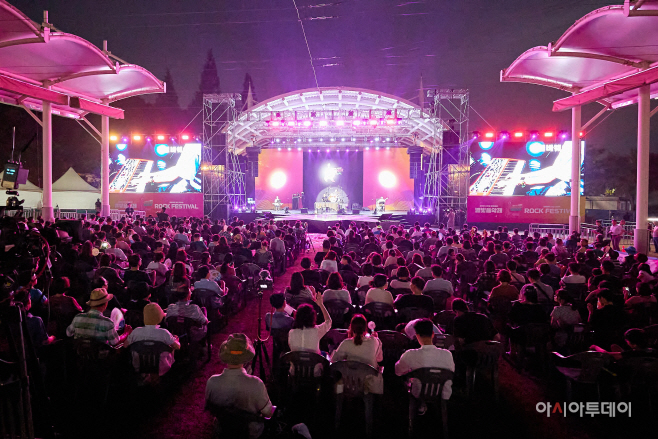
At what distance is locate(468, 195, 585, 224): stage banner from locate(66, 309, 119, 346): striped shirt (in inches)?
794

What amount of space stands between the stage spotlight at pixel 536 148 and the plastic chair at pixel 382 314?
19.5 meters

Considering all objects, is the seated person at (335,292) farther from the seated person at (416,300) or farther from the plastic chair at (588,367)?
the plastic chair at (588,367)

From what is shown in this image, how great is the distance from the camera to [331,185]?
28.6 metres

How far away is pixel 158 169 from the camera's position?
22719mm

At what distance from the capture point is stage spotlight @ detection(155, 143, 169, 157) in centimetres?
2256

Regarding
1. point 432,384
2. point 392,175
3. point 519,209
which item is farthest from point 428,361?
point 392,175

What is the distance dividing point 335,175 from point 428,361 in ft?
84.6

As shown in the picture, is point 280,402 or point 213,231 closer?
point 280,402

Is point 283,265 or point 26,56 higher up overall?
point 26,56

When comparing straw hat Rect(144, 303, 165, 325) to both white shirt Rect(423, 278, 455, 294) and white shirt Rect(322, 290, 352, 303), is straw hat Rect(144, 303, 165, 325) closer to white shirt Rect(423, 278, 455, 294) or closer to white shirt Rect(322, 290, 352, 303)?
white shirt Rect(322, 290, 352, 303)

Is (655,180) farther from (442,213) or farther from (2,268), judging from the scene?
(2,268)

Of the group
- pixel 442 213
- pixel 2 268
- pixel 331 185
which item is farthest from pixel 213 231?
pixel 331 185

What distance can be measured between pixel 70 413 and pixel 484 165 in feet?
69.7

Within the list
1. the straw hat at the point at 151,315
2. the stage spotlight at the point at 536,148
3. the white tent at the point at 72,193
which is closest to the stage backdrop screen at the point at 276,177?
the white tent at the point at 72,193
